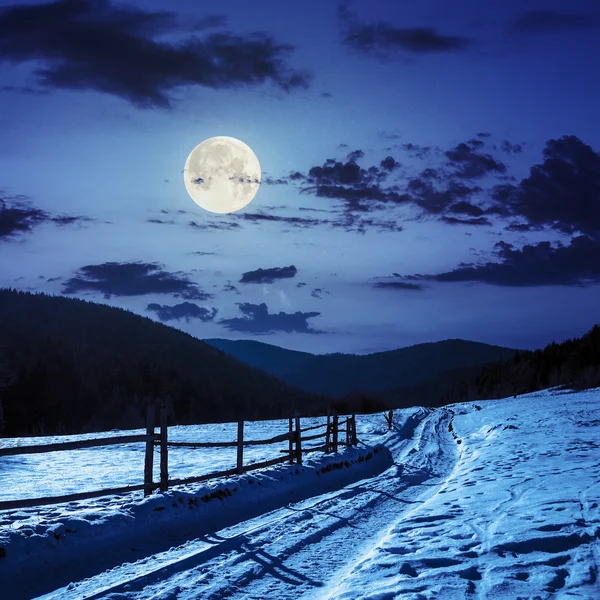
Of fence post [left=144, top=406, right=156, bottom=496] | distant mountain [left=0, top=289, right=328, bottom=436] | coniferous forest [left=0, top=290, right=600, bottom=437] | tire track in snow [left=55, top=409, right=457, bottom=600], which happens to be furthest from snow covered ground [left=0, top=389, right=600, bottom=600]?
coniferous forest [left=0, top=290, right=600, bottom=437]

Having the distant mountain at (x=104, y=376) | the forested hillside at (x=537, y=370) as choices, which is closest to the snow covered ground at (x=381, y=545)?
the distant mountain at (x=104, y=376)

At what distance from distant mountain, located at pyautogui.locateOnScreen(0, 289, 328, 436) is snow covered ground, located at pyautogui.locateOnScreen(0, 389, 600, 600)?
187 ft

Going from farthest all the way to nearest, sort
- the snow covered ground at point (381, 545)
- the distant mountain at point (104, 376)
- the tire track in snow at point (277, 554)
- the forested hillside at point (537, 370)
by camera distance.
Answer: the forested hillside at point (537, 370) → the distant mountain at point (104, 376) → the tire track in snow at point (277, 554) → the snow covered ground at point (381, 545)

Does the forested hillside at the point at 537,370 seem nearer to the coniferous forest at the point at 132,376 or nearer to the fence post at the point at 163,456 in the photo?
the coniferous forest at the point at 132,376

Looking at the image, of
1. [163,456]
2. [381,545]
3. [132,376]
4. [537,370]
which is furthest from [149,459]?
[537,370]

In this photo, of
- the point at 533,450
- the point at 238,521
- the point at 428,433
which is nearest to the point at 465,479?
the point at 533,450

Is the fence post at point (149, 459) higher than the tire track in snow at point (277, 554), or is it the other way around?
the fence post at point (149, 459)

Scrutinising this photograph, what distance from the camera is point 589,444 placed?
2081 cm

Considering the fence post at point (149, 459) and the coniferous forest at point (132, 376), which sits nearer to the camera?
the fence post at point (149, 459)

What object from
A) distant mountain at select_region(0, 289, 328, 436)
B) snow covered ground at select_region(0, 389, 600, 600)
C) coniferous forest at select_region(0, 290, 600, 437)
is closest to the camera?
snow covered ground at select_region(0, 389, 600, 600)

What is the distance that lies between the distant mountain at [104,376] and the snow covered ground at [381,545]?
187 ft

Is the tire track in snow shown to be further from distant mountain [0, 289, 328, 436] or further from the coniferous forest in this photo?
the coniferous forest

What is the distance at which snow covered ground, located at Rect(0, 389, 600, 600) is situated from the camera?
24.2 feet

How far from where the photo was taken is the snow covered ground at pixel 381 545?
738cm
